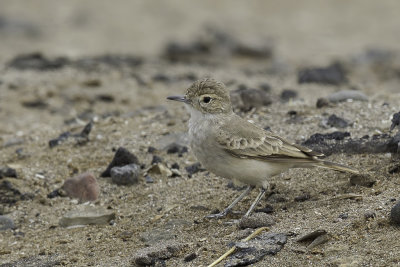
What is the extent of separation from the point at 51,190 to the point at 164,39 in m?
12.7

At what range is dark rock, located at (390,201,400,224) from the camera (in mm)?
6273

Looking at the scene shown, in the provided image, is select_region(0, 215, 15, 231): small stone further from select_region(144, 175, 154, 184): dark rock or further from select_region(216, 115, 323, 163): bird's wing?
select_region(216, 115, 323, 163): bird's wing

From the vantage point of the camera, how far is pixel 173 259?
21.6ft

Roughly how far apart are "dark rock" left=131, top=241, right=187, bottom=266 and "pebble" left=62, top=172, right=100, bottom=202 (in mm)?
2020

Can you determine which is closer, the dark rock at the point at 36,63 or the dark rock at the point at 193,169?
the dark rock at the point at 193,169

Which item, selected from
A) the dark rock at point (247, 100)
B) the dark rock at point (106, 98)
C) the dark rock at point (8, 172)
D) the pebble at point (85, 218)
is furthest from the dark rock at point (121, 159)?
the dark rock at point (106, 98)

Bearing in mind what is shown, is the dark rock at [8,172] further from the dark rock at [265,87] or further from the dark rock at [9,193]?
the dark rock at [265,87]

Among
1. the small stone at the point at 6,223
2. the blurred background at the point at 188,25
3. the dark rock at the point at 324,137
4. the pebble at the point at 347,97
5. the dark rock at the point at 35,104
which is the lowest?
the small stone at the point at 6,223

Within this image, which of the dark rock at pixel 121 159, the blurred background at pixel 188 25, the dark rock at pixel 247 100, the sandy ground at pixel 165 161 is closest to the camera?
the sandy ground at pixel 165 161

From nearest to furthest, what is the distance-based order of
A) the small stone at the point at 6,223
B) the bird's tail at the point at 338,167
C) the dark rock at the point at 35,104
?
the bird's tail at the point at 338,167 < the small stone at the point at 6,223 < the dark rock at the point at 35,104

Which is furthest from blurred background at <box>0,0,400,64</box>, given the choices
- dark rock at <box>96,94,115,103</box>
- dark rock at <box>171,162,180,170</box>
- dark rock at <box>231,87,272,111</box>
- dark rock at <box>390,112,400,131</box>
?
dark rock at <box>390,112,400,131</box>

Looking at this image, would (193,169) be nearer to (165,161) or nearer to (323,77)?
(165,161)

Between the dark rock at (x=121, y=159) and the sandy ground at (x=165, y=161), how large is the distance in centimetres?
19

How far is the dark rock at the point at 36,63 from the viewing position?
597 inches
